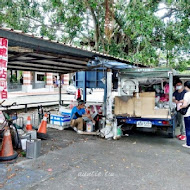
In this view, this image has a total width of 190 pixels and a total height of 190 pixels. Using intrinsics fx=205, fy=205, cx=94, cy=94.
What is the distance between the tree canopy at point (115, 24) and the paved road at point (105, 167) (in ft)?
19.2

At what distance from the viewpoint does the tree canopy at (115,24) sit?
419 inches

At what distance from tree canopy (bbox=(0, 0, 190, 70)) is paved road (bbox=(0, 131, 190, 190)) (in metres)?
5.86

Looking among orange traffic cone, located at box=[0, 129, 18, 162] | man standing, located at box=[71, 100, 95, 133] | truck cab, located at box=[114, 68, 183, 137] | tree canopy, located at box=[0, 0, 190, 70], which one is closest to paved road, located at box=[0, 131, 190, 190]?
orange traffic cone, located at box=[0, 129, 18, 162]

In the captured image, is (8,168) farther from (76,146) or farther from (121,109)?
(121,109)

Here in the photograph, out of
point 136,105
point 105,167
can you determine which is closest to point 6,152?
point 105,167

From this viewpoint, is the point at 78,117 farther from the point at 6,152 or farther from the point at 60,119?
the point at 6,152

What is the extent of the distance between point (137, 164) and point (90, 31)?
11133 millimetres

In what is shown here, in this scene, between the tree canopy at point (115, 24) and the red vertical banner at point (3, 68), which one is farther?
the tree canopy at point (115, 24)

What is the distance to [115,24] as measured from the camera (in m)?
12.8

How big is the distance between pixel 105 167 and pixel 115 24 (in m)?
10.3

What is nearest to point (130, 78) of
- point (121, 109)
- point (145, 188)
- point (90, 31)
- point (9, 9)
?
point (121, 109)

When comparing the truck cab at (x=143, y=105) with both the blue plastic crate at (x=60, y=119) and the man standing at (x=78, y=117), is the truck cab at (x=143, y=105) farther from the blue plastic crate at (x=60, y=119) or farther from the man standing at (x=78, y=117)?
the blue plastic crate at (x=60, y=119)

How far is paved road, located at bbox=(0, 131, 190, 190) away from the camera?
366 cm

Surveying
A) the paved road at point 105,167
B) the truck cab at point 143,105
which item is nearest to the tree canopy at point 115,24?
the truck cab at point 143,105
